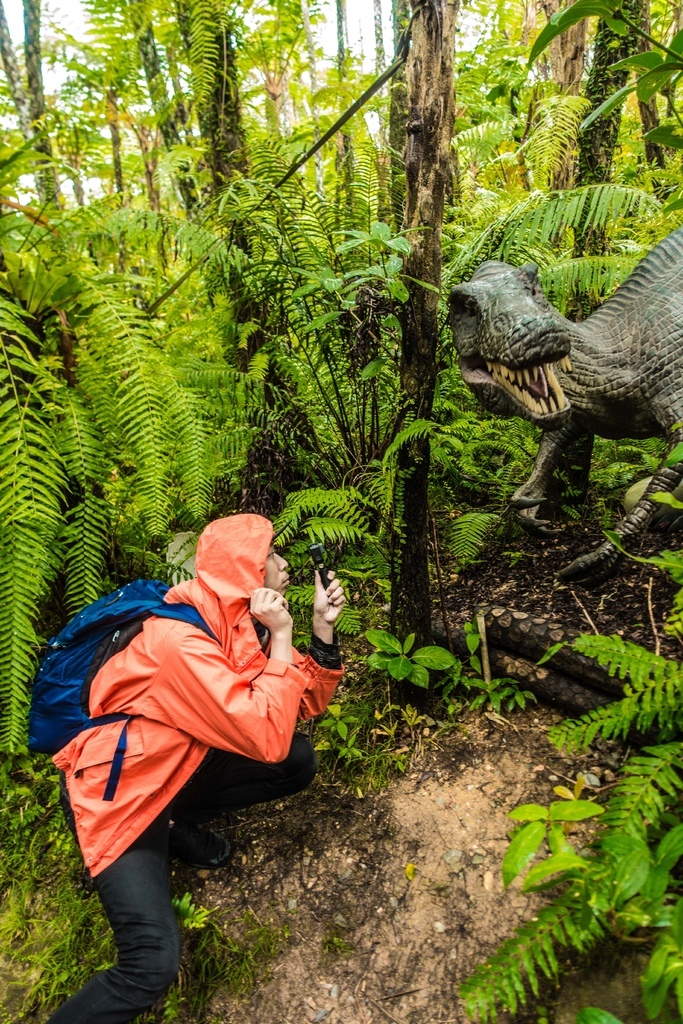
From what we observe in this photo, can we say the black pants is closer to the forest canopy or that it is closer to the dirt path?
the dirt path

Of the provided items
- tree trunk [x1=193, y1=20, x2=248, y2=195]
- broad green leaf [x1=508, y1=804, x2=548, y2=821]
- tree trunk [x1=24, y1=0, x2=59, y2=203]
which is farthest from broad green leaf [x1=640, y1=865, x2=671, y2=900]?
tree trunk [x1=24, y1=0, x2=59, y2=203]

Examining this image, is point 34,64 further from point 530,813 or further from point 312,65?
point 530,813

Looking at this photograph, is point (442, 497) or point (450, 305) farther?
point (442, 497)

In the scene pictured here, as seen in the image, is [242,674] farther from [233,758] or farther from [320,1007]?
[320,1007]

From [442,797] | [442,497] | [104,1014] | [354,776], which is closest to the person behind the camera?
[104,1014]

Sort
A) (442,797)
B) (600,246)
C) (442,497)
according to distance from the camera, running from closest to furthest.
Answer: (442,797) < (442,497) < (600,246)

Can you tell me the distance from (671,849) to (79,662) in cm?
173

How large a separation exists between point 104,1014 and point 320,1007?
0.65m

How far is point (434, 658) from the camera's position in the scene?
95.4 inches

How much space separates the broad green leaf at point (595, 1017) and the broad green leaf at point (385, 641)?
4.05 feet

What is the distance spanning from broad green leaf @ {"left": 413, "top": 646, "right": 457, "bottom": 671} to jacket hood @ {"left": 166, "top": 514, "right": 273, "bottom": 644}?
75cm

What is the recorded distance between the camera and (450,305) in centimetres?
240

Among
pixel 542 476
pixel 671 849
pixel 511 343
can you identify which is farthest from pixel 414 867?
pixel 511 343

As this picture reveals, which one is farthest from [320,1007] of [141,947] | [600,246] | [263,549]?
[600,246]
